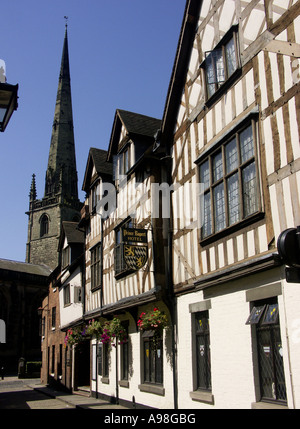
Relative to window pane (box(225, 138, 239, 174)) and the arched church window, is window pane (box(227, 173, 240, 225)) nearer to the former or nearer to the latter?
window pane (box(225, 138, 239, 174))

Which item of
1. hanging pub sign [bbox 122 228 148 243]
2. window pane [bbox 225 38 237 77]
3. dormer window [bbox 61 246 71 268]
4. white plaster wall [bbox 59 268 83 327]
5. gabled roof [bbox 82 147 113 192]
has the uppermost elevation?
gabled roof [bbox 82 147 113 192]

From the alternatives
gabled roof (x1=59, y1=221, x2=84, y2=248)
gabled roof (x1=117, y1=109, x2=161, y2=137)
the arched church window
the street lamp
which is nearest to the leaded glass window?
the street lamp

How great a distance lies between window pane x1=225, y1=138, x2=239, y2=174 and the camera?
8.83 metres

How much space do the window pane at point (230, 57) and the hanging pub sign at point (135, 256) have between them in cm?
505

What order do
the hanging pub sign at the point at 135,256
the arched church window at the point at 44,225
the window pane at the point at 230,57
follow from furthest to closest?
the arched church window at the point at 44,225, the hanging pub sign at the point at 135,256, the window pane at the point at 230,57

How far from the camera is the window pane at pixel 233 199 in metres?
8.59

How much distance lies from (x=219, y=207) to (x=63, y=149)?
7168 cm

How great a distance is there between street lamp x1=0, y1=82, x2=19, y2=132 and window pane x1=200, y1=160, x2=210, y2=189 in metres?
5.59

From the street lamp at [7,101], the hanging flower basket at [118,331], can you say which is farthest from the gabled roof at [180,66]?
the street lamp at [7,101]

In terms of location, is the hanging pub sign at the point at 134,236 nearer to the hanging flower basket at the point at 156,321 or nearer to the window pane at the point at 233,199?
the hanging flower basket at the point at 156,321

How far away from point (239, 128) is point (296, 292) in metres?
3.45

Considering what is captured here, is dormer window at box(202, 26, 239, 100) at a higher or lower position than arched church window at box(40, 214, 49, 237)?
lower
